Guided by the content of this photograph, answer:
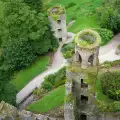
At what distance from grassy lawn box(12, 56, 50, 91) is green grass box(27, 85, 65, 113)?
4.72 metres

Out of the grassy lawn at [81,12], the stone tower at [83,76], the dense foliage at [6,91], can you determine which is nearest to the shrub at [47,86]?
the dense foliage at [6,91]

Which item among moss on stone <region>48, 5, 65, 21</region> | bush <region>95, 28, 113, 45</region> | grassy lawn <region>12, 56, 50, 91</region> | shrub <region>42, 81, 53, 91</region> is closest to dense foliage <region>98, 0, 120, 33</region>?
bush <region>95, 28, 113, 45</region>

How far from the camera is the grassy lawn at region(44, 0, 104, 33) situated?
54.3 m

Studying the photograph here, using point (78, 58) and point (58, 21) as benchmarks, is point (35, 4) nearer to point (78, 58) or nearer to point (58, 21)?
point (58, 21)

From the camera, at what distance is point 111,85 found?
39.4m

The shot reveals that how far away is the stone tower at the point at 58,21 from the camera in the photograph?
160ft

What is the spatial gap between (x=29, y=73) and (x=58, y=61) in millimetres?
4847

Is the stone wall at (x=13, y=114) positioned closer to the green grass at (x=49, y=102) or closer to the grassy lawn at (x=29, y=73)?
the green grass at (x=49, y=102)

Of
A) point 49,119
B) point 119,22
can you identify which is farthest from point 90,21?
point 49,119

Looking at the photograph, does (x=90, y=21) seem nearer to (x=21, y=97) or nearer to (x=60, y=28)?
(x=60, y=28)

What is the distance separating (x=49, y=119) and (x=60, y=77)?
923 centimetres

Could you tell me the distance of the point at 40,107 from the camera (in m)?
41.6

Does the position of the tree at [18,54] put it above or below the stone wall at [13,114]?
above

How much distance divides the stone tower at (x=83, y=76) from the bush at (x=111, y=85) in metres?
5.21
